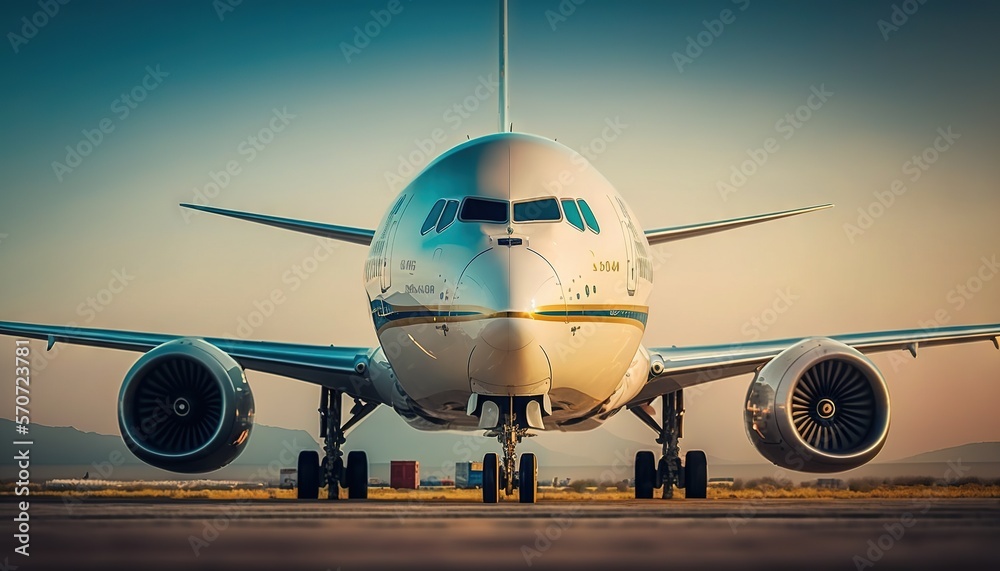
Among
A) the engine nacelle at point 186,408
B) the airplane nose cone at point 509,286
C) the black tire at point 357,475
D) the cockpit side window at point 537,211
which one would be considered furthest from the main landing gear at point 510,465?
the black tire at point 357,475

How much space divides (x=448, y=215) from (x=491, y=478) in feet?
11.3

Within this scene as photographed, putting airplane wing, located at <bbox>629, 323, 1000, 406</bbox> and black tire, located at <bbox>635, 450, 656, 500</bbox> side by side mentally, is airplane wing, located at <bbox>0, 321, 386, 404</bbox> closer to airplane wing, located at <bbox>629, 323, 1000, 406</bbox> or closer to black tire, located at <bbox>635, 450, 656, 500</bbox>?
airplane wing, located at <bbox>629, 323, 1000, 406</bbox>

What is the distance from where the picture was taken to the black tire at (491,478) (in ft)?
52.4

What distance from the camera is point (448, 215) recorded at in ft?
47.9

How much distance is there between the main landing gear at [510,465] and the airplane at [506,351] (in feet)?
0.08

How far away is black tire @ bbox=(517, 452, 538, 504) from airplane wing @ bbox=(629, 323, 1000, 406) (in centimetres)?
343

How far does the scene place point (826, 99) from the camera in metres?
23.4

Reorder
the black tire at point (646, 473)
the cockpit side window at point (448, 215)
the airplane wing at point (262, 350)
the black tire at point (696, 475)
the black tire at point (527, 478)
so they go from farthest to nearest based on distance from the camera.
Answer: the black tire at point (646, 473)
the black tire at point (696, 475)
the airplane wing at point (262, 350)
the black tire at point (527, 478)
the cockpit side window at point (448, 215)

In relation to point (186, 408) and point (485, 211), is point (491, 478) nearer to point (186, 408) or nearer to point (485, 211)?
point (485, 211)

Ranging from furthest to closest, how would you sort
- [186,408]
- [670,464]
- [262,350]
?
[670,464] → [262,350] → [186,408]

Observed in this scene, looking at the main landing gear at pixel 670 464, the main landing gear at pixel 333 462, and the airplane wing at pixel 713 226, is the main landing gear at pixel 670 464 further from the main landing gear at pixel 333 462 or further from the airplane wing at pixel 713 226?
the main landing gear at pixel 333 462

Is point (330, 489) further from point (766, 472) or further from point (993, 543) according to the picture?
point (993, 543)

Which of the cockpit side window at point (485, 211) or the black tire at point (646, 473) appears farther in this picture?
the black tire at point (646, 473)

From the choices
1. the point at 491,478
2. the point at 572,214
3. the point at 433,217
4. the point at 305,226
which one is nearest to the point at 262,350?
→ the point at 305,226
